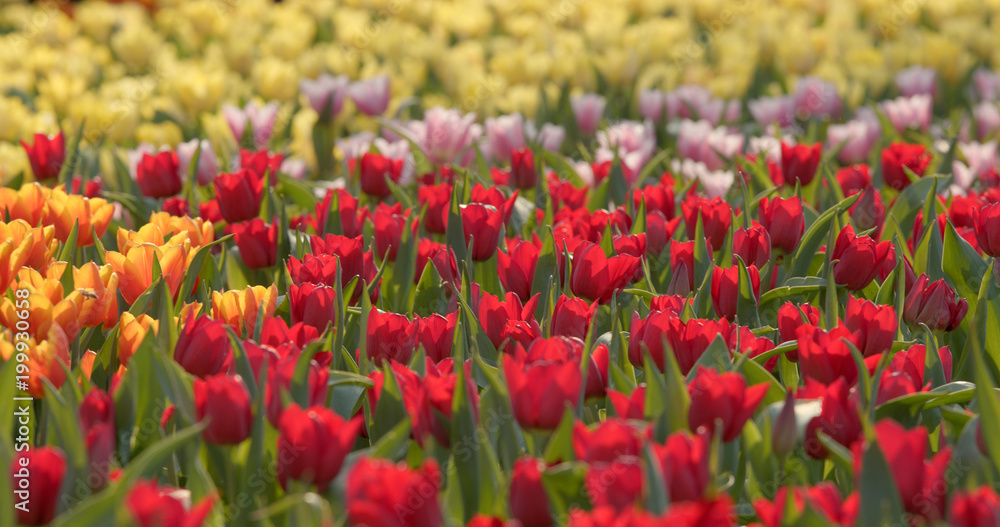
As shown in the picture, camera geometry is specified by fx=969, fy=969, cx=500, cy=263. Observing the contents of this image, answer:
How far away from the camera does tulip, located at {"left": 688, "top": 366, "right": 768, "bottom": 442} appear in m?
1.33

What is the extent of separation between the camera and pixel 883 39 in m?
6.94

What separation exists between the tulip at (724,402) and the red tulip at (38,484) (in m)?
0.83

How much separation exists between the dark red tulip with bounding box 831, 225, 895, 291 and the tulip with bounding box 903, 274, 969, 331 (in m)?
0.13

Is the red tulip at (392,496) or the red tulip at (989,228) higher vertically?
the red tulip at (392,496)

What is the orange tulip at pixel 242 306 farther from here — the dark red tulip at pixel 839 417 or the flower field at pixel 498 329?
Result: the dark red tulip at pixel 839 417

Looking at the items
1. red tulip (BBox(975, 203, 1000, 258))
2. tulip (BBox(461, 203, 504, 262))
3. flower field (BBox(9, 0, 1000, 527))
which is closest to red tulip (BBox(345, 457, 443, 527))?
Result: flower field (BBox(9, 0, 1000, 527))

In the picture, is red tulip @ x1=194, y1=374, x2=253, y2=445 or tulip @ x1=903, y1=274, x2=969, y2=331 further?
tulip @ x1=903, y1=274, x2=969, y2=331

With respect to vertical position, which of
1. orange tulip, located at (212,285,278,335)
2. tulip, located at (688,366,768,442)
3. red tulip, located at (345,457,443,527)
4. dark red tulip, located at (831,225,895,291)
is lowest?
dark red tulip, located at (831,225,895,291)

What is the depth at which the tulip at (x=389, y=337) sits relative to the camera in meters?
1.74

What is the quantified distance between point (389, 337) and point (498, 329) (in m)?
0.20

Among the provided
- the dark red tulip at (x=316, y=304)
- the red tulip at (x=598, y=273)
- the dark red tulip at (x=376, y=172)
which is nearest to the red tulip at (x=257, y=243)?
the dark red tulip at (x=316, y=304)

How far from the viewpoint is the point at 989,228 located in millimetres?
2059

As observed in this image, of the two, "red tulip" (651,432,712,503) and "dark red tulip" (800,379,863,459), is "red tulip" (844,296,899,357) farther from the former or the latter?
"red tulip" (651,432,712,503)

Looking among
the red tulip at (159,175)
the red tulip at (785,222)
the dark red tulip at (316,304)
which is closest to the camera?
the dark red tulip at (316,304)
